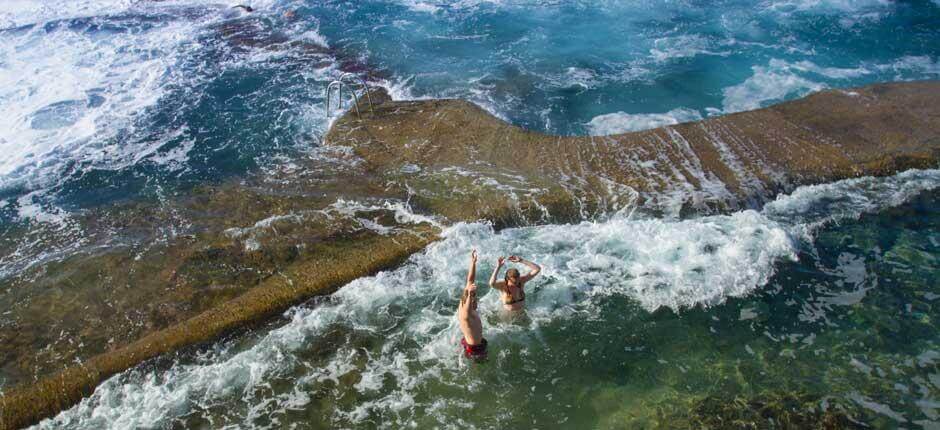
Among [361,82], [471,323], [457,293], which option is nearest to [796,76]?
[361,82]

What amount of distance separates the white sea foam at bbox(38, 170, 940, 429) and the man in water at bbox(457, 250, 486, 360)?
41 centimetres

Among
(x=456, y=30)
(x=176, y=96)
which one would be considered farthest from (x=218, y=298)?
(x=456, y=30)

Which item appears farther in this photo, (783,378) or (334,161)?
(334,161)

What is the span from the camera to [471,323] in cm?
817

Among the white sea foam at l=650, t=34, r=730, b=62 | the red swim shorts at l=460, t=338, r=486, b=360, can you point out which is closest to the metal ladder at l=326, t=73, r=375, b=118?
the red swim shorts at l=460, t=338, r=486, b=360

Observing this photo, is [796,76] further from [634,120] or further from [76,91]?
[76,91]

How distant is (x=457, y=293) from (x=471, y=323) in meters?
1.63

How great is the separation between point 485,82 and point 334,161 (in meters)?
6.15

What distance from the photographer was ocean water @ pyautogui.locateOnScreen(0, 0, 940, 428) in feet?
26.1

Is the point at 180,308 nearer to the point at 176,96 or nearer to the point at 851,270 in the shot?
the point at 176,96

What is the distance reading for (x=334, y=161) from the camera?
1303cm

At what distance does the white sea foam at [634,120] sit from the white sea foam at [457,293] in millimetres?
4075

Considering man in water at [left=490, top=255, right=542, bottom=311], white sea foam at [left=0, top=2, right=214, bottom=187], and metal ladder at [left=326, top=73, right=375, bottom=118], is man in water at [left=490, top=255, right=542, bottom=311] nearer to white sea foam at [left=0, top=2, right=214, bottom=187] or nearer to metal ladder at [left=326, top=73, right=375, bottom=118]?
metal ladder at [left=326, top=73, right=375, bottom=118]

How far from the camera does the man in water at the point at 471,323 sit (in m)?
8.09
